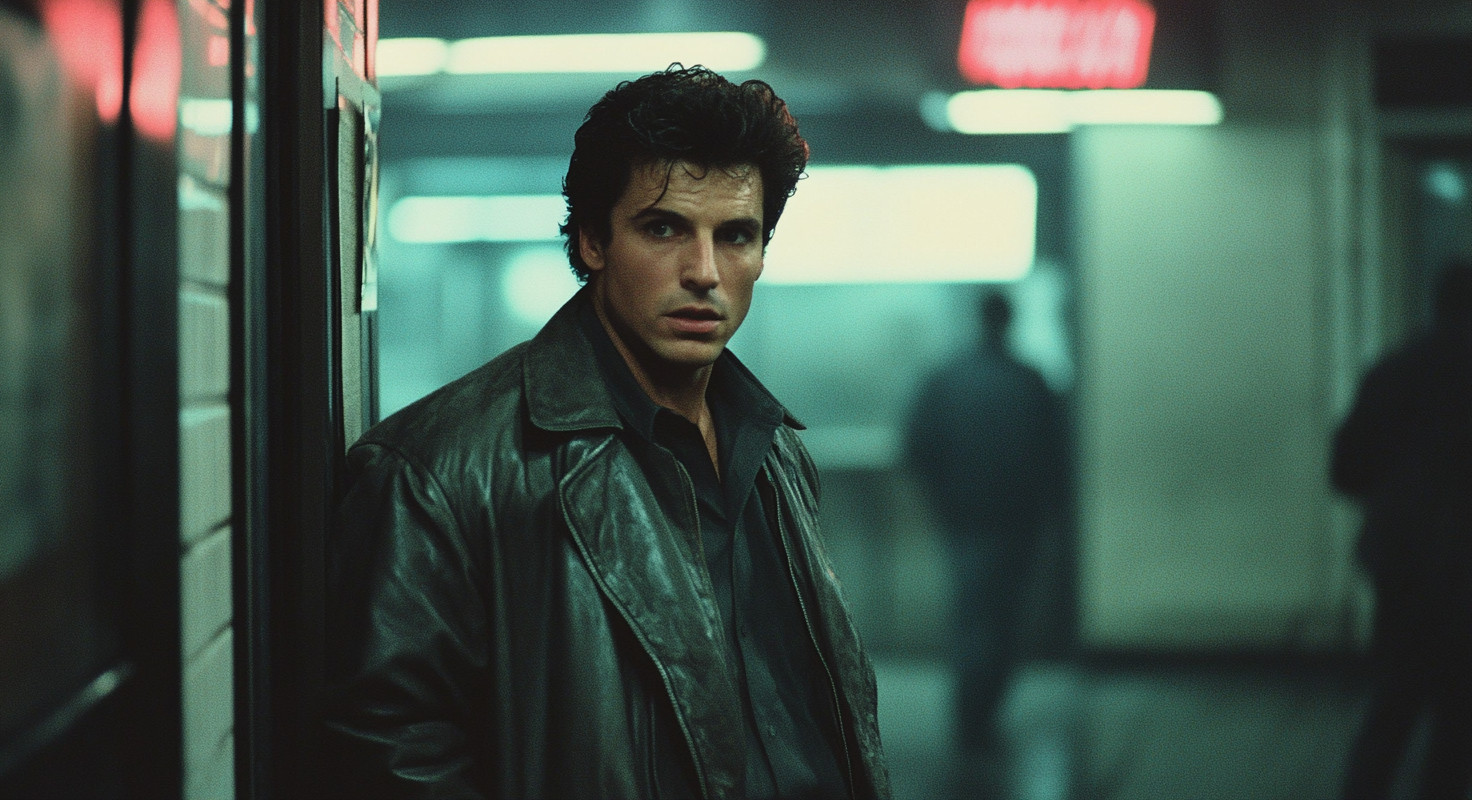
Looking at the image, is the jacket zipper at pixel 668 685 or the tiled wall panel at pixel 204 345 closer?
the tiled wall panel at pixel 204 345

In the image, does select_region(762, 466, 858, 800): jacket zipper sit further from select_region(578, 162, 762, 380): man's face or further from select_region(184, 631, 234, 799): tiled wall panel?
select_region(184, 631, 234, 799): tiled wall panel

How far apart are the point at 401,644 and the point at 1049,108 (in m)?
3.56

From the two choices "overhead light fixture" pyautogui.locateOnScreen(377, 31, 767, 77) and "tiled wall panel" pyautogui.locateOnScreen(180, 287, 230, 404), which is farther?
"overhead light fixture" pyautogui.locateOnScreen(377, 31, 767, 77)

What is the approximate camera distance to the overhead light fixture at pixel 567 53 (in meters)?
4.26

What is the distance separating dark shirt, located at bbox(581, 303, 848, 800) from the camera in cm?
135

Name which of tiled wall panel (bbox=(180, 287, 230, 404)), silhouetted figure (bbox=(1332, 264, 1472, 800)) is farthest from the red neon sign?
tiled wall panel (bbox=(180, 287, 230, 404))

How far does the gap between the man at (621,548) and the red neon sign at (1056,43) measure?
8.85ft

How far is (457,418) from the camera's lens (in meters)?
1.34

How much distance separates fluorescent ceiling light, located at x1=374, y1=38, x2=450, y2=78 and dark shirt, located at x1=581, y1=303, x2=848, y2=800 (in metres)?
3.19

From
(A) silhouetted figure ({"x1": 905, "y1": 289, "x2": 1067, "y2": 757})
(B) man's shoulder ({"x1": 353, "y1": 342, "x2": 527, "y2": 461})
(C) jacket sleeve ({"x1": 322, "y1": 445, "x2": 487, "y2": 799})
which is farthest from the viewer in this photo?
(A) silhouetted figure ({"x1": 905, "y1": 289, "x2": 1067, "y2": 757})

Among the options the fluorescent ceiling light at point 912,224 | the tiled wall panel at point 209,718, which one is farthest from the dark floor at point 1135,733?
the tiled wall panel at point 209,718

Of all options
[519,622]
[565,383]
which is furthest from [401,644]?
[565,383]

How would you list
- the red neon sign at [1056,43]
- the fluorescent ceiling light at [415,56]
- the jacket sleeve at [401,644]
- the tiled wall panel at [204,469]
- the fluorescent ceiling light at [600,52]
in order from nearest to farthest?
1. the tiled wall panel at [204,469]
2. the jacket sleeve at [401,644]
3. the red neon sign at [1056,43]
4. the fluorescent ceiling light at [600,52]
5. the fluorescent ceiling light at [415,56]

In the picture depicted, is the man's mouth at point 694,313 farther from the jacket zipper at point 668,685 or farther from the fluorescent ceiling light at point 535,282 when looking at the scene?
the fluorescent ceiling light at point 535,282
